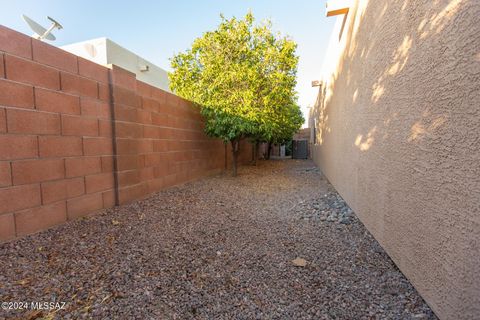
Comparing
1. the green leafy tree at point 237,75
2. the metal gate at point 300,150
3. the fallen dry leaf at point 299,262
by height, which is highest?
the green leafy tree at point 237,75

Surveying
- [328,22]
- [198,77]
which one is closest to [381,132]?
[198,77]

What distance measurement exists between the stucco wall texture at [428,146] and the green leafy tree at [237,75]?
10.8 ft

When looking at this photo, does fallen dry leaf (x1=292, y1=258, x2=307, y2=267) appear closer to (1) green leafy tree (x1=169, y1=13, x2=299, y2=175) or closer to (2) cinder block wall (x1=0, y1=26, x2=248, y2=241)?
(2) cinder block wall (x1=0, y1=26, x2=248, y2=241)

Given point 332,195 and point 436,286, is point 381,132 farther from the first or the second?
point 332,195

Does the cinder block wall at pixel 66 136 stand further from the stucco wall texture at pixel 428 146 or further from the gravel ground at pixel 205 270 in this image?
the stucco wall texture at pixel 428 146

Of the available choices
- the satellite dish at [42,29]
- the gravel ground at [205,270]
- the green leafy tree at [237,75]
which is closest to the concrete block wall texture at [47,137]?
the gravel ground at [205,270]

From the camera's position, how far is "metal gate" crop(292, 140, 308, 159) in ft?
52.7

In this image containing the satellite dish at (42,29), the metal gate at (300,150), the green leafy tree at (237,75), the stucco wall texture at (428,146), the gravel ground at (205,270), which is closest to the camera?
the stucco wall texture at (428,146)

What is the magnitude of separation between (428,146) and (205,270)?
210cm

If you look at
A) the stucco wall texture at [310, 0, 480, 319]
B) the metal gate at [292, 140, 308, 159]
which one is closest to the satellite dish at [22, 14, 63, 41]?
the stucco wall texture at [310, 0, 480, 319]

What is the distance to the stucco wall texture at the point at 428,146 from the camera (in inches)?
50.5

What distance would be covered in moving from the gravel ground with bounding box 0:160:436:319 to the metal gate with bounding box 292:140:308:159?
12864 mm

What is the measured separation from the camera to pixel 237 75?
5.73 m

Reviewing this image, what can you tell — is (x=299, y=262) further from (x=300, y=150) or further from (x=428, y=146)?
(x=300, y=150)
